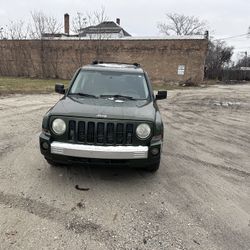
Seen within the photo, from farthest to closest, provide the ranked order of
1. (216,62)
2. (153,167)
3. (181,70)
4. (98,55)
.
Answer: (216,62) < (98,55) < (181,70) < (153,167)

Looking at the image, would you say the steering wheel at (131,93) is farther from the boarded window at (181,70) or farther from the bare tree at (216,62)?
the bare tree at (216,62)

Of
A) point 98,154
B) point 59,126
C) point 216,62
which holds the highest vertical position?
point 216,62

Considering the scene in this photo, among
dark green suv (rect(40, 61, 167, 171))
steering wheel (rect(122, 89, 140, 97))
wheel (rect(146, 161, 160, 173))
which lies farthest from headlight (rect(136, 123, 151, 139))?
steering wheel (rect(122, 89, 140, 97))

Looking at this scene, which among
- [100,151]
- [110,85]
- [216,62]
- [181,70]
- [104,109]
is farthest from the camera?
[216,62]

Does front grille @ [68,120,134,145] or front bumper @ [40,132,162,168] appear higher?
front grille @ [68,120,134,145]

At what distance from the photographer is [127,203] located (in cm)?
370

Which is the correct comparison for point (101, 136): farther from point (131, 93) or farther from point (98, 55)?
point (98, 55)

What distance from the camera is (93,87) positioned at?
5.30 metres

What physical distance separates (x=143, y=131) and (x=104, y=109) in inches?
26.5

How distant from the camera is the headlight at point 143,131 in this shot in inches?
157

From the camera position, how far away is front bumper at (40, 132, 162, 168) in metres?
3.82

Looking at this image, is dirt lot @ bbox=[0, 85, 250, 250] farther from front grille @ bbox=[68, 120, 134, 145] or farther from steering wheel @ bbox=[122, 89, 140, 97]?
steering wheel @ bbox=[122, 89, 140, 97]

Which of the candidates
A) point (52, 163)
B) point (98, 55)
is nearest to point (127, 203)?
point (52, 163)

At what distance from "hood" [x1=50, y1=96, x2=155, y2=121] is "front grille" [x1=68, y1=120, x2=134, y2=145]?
0.11 meters
